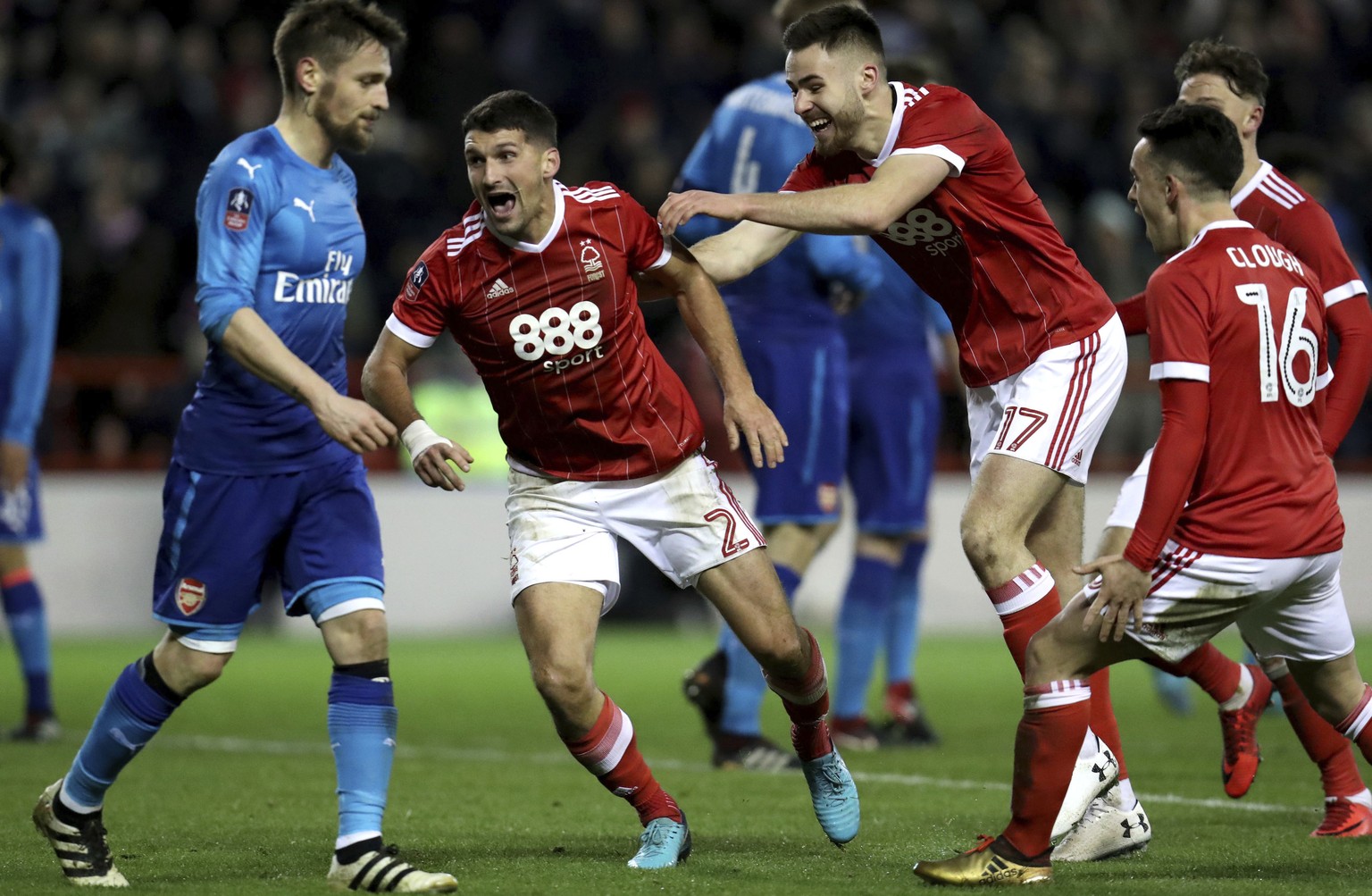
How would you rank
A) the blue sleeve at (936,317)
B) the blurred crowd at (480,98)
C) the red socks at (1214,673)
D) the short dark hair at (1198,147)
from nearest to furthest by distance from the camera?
the short dark hair at (1198,147) < the red socks at (1214,673) < the blue sleeve at (936,317) < the blurred crowd at (480,98)

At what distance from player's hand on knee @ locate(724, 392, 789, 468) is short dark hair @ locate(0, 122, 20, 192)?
4.95 metres

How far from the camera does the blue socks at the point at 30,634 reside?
861cm

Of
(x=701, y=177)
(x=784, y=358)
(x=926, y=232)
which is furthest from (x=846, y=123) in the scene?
(x=701, y=177)

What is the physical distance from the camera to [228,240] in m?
5.04

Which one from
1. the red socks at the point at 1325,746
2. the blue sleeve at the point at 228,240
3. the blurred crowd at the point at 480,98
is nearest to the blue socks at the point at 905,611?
the red socks at the point at 1325,746

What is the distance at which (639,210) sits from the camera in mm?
5383

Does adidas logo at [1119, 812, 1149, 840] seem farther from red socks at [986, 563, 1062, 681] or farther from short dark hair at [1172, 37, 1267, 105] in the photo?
short dark hair at [1172, 37, 1267, 105]

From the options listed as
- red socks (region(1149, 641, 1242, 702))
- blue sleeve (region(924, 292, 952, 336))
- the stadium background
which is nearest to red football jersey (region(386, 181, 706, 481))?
red socks (region(1149, 641, 1242, 702))

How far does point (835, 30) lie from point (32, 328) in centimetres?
472

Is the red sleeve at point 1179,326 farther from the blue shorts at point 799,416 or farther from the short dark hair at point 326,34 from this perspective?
the blue shorts at point 799,416

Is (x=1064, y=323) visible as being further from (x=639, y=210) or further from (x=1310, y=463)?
(x=639, y=210)

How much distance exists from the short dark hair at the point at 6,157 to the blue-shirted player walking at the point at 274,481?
3.85 m

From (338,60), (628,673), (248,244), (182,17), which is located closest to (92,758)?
(248,244)

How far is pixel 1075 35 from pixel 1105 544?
14.6m
